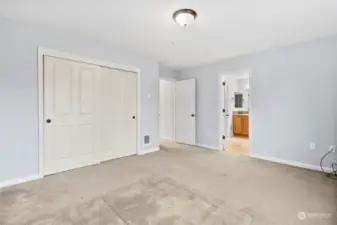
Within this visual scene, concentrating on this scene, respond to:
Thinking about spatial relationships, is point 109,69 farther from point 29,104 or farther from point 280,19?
point 280,19

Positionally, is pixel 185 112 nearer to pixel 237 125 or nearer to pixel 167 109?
pixel 167 109

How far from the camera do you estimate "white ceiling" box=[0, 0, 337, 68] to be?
2.31 metres

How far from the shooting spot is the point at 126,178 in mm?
3062

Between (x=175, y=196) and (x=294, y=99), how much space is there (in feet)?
9.25

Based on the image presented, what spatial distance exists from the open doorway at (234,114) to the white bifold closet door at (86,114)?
2226mm

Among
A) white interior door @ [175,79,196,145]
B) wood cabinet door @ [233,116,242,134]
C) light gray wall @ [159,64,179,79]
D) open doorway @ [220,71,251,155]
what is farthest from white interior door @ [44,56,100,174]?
wood cabinet door @ [233,116,242,134]

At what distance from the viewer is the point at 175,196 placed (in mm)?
2436

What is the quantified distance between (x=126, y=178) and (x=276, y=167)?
8.48ft

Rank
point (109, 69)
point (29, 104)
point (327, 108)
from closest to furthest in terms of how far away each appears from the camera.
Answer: point (29, 104) → point (327, 108) → point (109, 69)

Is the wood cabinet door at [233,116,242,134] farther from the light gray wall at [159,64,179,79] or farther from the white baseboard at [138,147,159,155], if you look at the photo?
the white baseboard at [138,147,159,155]

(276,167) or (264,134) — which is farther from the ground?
(264,134)

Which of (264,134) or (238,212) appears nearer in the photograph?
(238,212)

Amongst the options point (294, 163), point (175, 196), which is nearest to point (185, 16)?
point (175, 196)

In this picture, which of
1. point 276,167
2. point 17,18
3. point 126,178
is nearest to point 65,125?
point 126,178
